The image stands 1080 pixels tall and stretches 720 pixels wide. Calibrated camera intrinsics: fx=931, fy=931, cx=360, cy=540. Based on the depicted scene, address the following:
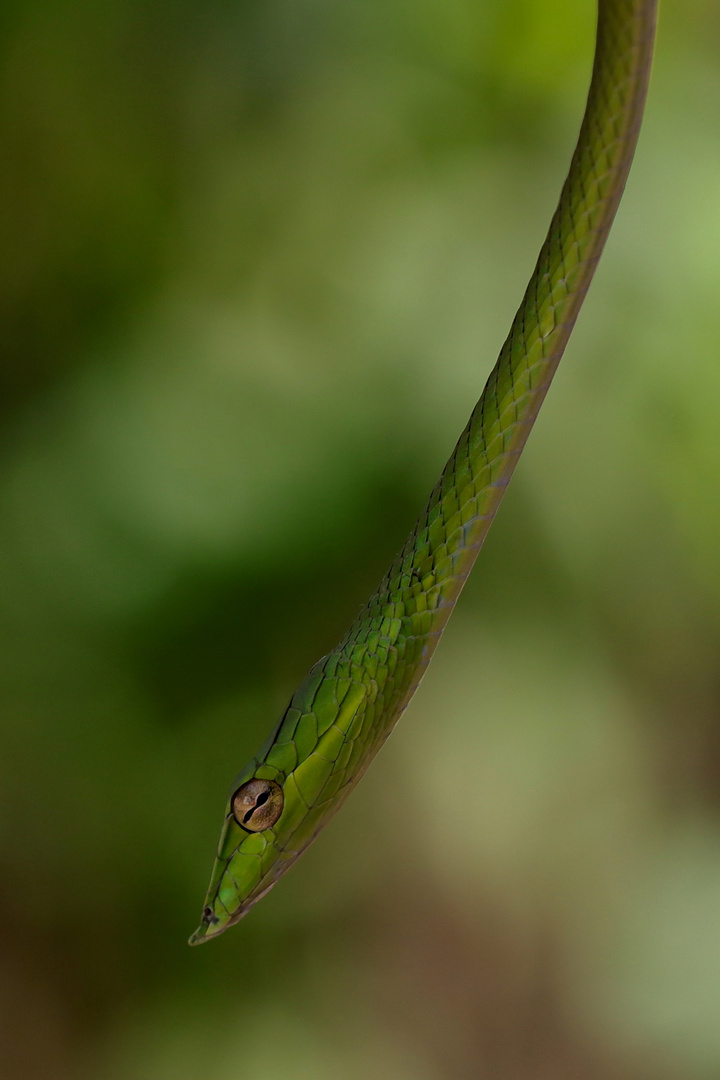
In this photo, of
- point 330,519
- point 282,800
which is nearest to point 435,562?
point 282,800

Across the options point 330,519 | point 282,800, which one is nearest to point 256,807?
point 282,800

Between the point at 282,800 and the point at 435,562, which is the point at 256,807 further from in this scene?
the point at 435,562

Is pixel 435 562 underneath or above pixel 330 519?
above

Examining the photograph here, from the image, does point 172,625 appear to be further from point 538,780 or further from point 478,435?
point 478,435

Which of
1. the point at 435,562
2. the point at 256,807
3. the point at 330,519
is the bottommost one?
the point at 330,519

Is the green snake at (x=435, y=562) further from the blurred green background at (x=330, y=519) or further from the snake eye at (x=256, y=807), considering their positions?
the blurred green background at (x=330, y=519)

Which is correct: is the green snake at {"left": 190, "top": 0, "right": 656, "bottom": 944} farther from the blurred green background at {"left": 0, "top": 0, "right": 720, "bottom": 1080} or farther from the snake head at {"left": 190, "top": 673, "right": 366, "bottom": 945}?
the blurred green background at {"left": 0, "top": 0, "right": 720, "bottom": 1080}

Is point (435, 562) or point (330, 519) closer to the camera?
Result: point (435, 562)
